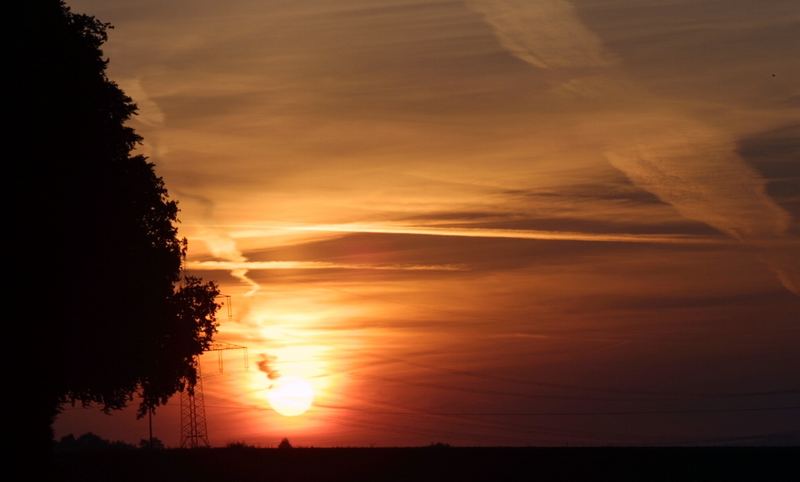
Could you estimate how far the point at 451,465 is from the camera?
166 ft

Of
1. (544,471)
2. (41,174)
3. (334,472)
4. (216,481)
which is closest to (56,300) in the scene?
(41,174)

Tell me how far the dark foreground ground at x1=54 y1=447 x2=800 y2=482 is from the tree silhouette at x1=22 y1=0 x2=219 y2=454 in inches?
140

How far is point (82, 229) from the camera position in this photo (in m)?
45.7

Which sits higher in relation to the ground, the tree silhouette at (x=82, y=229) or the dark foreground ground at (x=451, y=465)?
the tree silhouette at (x=82, y=229)

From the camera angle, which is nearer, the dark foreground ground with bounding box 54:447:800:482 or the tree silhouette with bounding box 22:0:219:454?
the tree silhouette with bounding box 22:0:219:454

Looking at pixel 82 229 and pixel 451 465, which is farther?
pixel 451 465

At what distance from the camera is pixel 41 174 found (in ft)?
145

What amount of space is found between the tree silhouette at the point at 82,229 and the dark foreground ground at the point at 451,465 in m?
3.57

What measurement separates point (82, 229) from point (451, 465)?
672 inches

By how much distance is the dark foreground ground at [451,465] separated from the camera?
47.4 meters

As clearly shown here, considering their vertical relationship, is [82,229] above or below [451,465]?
above

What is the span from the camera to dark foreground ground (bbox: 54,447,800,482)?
156 feet

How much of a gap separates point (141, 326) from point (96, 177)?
5.81m

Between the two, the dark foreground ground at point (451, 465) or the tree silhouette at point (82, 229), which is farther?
the dark foreground ground at point (451, 465)
